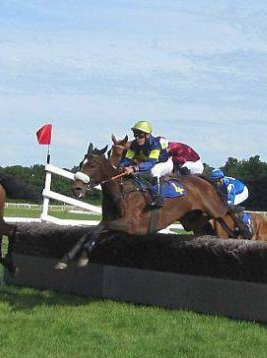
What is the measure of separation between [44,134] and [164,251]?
3665 mm

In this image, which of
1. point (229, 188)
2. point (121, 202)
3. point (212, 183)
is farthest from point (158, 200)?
point (229, 188)

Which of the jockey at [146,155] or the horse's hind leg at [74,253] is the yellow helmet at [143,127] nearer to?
the jockey at [146,155]

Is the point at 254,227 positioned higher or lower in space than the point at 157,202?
lower

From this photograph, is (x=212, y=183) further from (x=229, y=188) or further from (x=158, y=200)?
(x=158, y=200)

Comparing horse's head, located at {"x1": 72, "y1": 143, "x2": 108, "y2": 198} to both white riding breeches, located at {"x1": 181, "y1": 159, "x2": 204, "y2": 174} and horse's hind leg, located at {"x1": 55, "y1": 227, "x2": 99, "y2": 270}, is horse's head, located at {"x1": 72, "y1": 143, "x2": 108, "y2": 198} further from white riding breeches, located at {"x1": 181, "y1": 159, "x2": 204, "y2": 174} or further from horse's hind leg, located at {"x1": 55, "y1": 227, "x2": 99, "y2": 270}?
white riding breeches, located at {"x1": 181, "y1": 159, "x2": 204, "y2": 174}

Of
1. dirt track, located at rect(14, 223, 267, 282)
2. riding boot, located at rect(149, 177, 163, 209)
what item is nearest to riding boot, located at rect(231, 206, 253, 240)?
riding boot, located at rect(149, 177, 163, 209)

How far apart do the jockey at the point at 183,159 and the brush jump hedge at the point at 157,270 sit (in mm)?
1654

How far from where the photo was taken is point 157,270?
7.65 m

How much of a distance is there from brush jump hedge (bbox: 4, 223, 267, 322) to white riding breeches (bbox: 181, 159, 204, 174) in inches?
67.7

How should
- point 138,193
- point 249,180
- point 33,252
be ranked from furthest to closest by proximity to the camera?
1. point 249,180
2. point 33,252
3. point 138,193

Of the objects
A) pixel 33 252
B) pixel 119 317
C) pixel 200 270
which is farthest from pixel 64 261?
pixel 33 252

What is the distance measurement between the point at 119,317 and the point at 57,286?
6.50 feet

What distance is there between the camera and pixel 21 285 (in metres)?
9.16

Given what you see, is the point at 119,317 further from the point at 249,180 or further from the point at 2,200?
the point at 249,180
